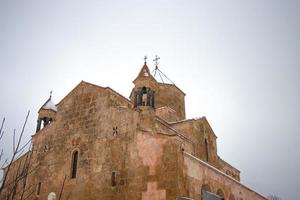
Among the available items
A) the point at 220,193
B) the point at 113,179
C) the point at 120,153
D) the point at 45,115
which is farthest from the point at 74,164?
the point at 220,193

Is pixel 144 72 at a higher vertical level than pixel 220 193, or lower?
higher

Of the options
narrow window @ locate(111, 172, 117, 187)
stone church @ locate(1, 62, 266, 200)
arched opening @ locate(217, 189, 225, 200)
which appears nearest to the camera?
stone church @ locate(1, 62, 266, 200)

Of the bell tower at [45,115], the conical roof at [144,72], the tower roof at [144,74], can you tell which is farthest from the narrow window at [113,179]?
the bell tower at [45,115]

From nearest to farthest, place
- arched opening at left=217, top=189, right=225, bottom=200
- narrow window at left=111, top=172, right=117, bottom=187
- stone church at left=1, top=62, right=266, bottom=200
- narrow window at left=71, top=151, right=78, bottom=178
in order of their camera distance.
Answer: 1. stone church at left=1, top=62, right=266, bottom=200
2. narrow window at left=111, top=172, right=117, bottom=187
3. arched opening at left=217, top=189, right=225, bottom=200
4. narrow window at left=71, top=151, right=78, bottom=178

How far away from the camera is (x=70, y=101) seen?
16719mm

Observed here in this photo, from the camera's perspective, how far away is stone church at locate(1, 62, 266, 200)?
11731 mm

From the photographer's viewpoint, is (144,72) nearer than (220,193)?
No

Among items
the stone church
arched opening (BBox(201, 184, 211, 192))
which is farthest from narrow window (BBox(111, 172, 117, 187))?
arched opening (BBox(201, 184, 211, 192))

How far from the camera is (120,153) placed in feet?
43.1

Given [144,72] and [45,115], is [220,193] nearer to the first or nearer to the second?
[144,72]

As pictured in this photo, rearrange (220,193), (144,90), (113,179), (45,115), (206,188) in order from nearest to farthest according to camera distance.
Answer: (113,179) < (206,188) < (220,193) < (144,90) < (45,115)

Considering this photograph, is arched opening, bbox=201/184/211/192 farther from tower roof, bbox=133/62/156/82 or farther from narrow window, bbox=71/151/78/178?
narrow window, bbox=71/151/78/178

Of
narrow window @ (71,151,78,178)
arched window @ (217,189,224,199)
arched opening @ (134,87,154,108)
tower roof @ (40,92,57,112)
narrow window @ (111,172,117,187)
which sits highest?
tower roof @ (40,92,57,112)

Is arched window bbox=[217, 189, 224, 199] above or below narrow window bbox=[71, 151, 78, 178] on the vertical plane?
below
